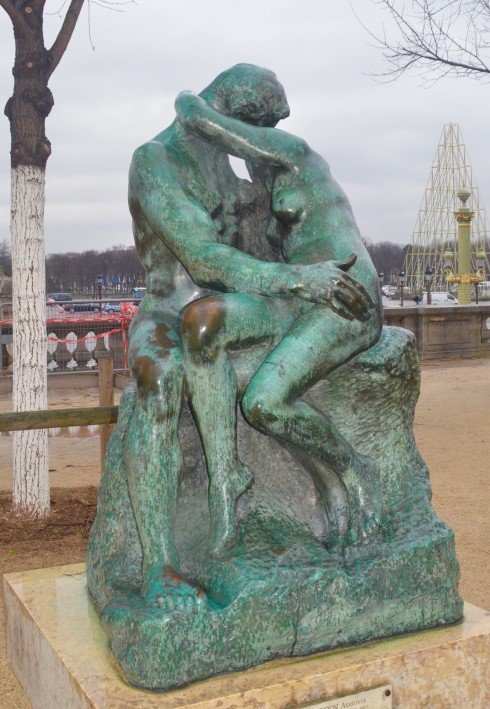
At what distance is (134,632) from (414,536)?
3.49ft

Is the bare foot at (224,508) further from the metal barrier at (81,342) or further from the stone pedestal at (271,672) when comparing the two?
the metal barrier at (81,342)

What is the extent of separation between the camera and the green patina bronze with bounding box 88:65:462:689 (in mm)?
2754

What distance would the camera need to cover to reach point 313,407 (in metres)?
3.05

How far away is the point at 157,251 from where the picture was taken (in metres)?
3.31

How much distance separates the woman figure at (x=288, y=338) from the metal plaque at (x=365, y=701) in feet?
1.71

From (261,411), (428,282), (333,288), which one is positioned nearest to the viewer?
(261,411)

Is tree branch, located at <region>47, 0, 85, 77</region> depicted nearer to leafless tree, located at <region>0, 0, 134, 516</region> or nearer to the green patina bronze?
leafless tree, located at <region>0, 0, 134, 516</region>

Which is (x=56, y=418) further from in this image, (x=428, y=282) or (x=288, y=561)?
(x=428, y=282)

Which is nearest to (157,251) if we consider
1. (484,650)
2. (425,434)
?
(484,650)

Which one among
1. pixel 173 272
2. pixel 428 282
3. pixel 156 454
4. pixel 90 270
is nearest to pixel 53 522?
pixel 173 272

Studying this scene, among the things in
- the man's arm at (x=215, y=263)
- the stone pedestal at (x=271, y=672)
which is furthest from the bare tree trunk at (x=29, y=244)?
the man's arm at (x=215, y=263)

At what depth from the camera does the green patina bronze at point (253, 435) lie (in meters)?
2.75

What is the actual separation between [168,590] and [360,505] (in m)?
0.79

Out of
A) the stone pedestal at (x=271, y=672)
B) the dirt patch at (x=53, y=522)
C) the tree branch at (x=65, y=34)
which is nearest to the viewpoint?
the stone pedestal at (x=271, y=672)
